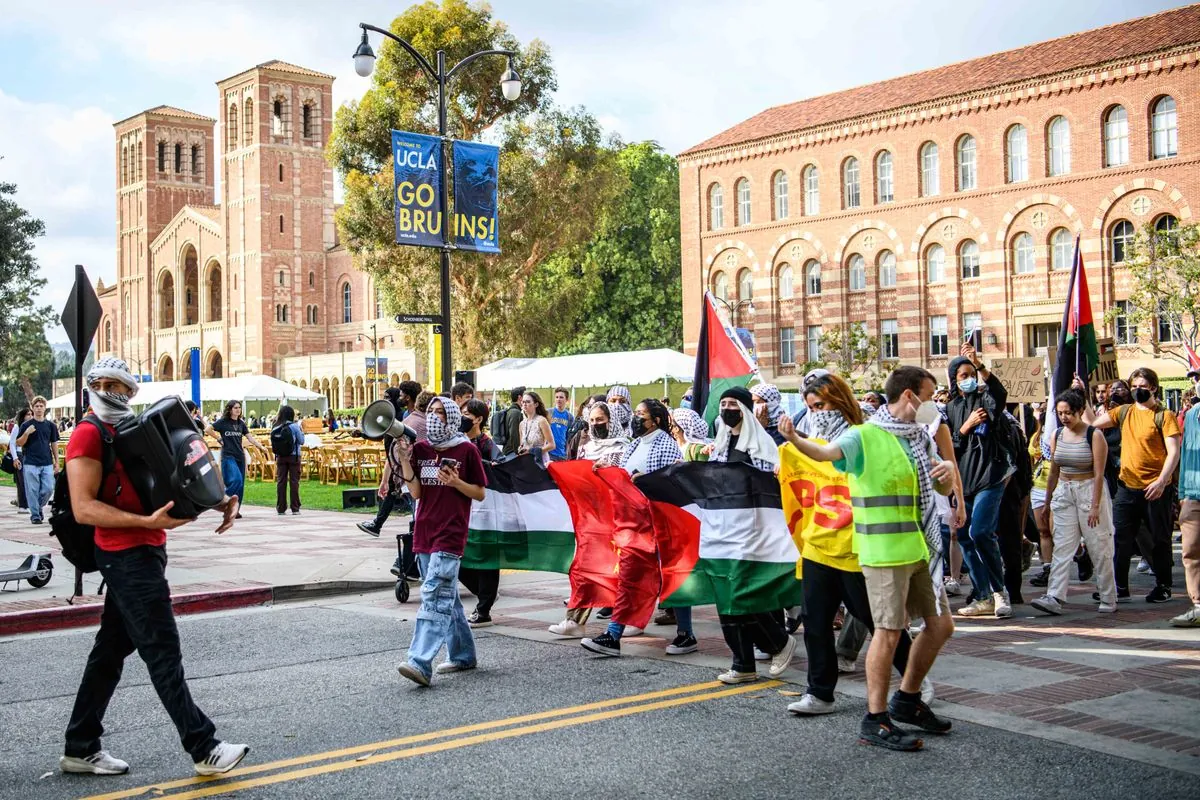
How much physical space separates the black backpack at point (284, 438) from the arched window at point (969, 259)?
3174 cm

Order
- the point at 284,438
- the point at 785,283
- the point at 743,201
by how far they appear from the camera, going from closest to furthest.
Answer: the point at 284,438 < the point at 785,283 < the point at 743,201

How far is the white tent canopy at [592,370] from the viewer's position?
2939 cm

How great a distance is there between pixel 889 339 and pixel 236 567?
38938 mm

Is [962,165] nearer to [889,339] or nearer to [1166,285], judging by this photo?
[889,339]

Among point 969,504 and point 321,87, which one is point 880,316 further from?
point 321,87

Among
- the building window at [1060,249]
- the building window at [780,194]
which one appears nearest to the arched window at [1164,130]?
the building window at [1060,249]

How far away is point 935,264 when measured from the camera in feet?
154

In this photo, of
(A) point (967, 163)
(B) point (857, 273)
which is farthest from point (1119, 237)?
(B) point (857, 273)

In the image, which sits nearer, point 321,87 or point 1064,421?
point 1064,421

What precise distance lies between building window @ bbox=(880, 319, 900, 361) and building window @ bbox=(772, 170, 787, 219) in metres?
6.44

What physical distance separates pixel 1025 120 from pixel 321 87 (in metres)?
60.0

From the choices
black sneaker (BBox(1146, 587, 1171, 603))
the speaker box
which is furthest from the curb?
the speaker box

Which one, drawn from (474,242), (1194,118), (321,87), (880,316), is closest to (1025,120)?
(1194,118)

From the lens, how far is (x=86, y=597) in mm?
10789
